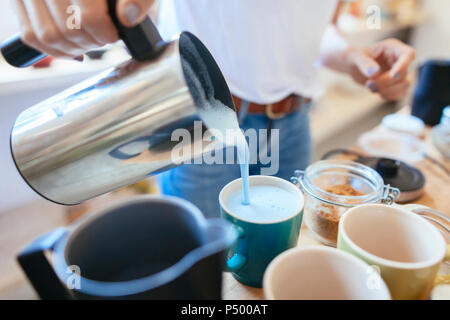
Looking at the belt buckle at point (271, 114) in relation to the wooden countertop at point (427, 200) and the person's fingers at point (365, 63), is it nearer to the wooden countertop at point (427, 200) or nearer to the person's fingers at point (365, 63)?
the person's fingers at point (365, 63)

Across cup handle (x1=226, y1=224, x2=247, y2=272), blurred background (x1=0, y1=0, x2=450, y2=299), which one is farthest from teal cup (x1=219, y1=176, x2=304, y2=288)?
blurred background (x1=0, y1=0, x2=450, y2=299)

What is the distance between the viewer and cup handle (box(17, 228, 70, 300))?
26cm

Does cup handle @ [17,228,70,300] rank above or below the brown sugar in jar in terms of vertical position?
above

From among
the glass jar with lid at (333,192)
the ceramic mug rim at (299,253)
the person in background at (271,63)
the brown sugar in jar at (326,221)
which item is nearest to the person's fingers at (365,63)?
the person in background at (271,63)

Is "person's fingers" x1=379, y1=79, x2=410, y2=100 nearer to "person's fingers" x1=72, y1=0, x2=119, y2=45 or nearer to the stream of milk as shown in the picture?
the stream of milk

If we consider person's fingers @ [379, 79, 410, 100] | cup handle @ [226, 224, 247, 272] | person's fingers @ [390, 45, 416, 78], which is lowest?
person's fingers @ [379, 79, 410, 100]

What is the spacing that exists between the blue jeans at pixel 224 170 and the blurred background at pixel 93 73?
143 millimetres

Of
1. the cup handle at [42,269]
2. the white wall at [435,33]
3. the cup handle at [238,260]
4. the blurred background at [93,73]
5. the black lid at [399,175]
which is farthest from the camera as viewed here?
the white wall at [435,33]

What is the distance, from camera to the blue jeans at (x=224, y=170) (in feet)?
2.28

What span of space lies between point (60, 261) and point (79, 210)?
3.52 ft

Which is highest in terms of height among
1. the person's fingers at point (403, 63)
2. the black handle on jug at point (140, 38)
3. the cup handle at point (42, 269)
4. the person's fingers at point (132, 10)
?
the person's fingers at point (132, 10)

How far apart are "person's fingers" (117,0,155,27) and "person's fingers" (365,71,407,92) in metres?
0.55

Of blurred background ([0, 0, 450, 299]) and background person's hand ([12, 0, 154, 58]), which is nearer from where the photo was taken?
background person's hand ([12, 0, 154, 58])
